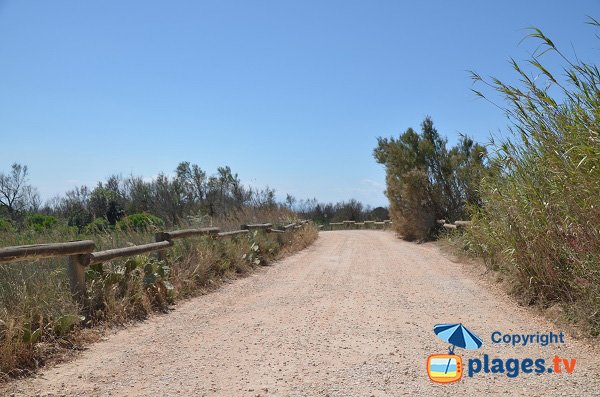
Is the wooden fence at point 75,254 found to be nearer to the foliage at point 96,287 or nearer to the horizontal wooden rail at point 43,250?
the horizontal wooden rail at point 43,250

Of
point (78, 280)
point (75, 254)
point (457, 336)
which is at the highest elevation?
point (75, 254)

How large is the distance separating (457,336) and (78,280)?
508 centimetres

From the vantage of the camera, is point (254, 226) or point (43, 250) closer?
point (43, 250)

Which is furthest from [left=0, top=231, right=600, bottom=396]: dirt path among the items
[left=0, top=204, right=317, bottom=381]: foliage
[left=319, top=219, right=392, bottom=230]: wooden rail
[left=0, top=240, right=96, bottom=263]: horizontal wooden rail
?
[left=319, top=219, right=392, bottom=230]: wooden rail

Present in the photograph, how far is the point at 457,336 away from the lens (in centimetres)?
599

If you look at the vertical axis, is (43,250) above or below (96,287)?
above

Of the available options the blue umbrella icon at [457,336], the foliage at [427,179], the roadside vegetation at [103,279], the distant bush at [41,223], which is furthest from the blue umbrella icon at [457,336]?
the foliage at [427,179]

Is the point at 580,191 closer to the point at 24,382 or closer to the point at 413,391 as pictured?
the point at 413,391

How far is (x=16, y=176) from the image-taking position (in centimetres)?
2520

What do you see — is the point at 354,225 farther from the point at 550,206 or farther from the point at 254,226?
the point at 550,206

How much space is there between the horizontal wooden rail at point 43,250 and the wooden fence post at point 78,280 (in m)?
0.13

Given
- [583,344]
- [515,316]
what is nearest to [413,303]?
[515,316]

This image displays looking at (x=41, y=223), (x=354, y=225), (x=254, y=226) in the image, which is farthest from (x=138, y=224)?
(x=354, y=225)

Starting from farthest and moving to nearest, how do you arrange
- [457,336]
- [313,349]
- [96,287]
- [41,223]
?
[41,223] → [96,287] → [457,336] → [313,349]
